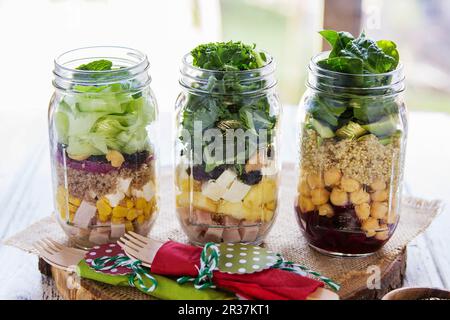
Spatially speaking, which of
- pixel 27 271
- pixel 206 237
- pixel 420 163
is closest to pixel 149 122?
pixel 206 237

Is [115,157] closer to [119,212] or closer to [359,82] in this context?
[119,212]

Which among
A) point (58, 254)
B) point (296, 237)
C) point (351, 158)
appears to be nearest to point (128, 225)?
point (58, 254)

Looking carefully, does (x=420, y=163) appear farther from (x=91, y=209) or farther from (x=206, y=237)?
(x=91, y=209)

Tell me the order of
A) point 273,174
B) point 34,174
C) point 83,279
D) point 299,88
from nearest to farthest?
point 83,279
point 273,174
point 34,174
point 299,88

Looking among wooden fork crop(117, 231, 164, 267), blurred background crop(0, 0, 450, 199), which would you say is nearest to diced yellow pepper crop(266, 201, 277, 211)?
wooden fork crop(117, 231, 164, 267)

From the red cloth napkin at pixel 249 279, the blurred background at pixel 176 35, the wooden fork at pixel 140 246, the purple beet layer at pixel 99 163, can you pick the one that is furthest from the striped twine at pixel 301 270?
the blurred background at pixel 176 35

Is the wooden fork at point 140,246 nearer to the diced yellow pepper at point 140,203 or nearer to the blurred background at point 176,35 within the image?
the diced yellow pepper at point 140,203

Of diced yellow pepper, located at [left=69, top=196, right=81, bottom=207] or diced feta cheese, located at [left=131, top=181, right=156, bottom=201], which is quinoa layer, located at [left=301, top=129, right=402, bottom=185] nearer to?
diced feta cheese, located at [left=131, top=181, right=156, bottom=201]
